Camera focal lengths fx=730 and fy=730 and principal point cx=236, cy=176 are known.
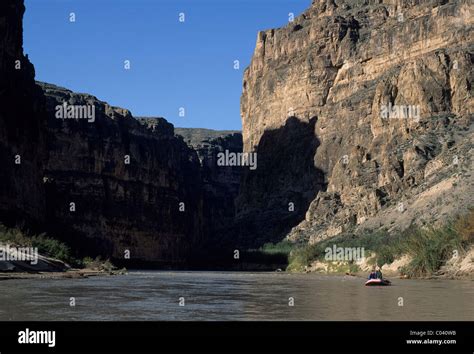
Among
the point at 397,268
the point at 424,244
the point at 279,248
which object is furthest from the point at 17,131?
the point at 424,244

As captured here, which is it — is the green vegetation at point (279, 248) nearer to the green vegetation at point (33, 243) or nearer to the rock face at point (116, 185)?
the rock face at point (116, 185)

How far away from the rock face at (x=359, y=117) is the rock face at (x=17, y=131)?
42338mm

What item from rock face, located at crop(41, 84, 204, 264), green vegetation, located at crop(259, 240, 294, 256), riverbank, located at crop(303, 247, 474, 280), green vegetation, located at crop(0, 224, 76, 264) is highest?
rock face, located at crop(41, 84, 204, 264)

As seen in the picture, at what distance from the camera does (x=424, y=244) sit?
59219mm

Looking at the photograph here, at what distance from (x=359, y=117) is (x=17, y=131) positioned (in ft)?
190

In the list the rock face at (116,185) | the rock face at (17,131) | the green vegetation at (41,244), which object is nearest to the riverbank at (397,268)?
the green vegetation at (41,244)

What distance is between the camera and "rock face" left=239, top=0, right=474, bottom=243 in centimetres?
9462

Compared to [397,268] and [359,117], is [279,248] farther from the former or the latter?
[397,268]

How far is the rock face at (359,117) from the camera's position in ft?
310

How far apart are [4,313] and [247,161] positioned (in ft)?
484

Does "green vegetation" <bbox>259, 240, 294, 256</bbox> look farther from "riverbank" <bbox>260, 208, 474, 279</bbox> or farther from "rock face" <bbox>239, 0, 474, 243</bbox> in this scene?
"riverbank" <bbox>260, 208, 474, 279</bbox>

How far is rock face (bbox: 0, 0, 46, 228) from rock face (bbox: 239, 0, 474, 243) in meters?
42.3

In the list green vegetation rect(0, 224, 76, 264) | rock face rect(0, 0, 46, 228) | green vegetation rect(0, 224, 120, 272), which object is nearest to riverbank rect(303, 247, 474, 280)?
green vegetation rect(0, 224, 120, 272)
